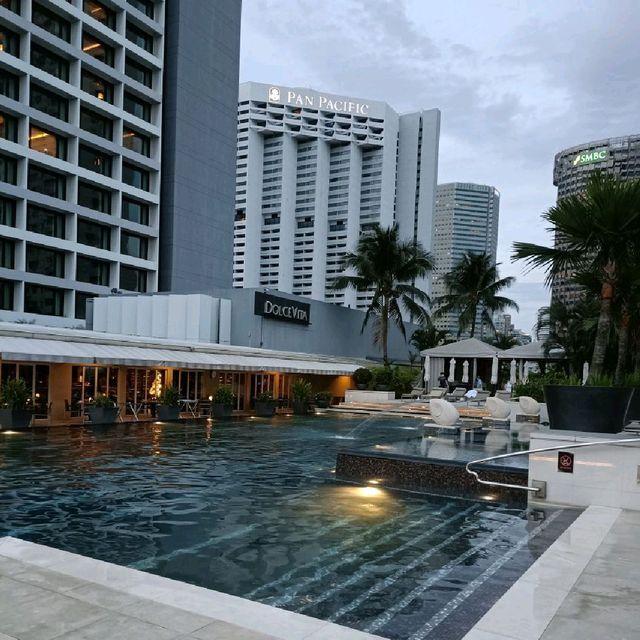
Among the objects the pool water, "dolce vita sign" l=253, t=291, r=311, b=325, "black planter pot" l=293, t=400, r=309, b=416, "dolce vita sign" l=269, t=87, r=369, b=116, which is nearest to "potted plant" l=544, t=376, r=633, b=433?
the pool water

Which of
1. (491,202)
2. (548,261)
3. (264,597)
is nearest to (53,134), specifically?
(548,261)

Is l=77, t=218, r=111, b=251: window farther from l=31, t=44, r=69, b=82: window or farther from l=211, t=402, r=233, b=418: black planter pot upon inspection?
l=211, t=402, r=233, b=418: black planter pot

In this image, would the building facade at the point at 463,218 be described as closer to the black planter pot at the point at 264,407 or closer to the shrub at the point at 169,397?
the black planter pot at the point at 264,407

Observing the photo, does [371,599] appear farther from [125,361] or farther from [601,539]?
[125,361]

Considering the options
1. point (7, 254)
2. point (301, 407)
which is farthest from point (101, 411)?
point (7, 254)

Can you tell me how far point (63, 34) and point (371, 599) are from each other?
51.4 metres

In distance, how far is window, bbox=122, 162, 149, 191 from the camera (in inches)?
2069

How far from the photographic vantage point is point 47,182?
46125 mm

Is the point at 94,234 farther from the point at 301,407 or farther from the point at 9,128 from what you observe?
the point at 301,407

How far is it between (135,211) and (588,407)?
50.0 m

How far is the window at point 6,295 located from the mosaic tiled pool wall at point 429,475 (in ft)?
129

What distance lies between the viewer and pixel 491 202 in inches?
6781

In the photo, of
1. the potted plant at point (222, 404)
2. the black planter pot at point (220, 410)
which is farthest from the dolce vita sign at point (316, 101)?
the black planter pot at point (220, 410)

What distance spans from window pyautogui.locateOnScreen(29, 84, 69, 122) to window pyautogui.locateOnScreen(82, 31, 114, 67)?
5428mm
